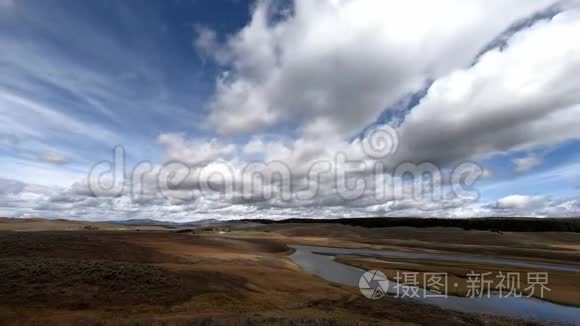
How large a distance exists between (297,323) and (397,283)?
1774 centimetres

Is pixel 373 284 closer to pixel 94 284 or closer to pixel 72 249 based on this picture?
pixel 94 284

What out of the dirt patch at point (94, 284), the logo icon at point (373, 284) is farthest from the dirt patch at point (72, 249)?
the logo icon at point (373, 284)

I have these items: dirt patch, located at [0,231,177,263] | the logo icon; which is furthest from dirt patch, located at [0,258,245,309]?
the logo icon

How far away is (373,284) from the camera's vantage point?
31.3m

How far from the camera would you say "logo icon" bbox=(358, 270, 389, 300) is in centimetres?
2564

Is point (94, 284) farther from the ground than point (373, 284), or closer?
farther from the ground

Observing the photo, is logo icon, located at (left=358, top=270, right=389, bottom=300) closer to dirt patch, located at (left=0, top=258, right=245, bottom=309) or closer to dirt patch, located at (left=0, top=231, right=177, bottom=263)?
dirt patch, located at (left=0, top=258, right=245, bottom=309)

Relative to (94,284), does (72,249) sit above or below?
above

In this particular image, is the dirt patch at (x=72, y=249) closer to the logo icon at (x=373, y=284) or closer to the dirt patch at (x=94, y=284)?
the dirt patch at (x=94, y=284)

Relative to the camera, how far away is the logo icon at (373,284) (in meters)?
25.6

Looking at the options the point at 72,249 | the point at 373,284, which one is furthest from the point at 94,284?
the point at 373,284

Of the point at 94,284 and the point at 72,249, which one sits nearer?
the point at 94,284

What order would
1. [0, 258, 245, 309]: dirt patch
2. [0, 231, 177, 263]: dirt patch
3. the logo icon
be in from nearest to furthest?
[0, 258, 245, 309]: dirt patch, the logo icon, [0, 231, 177, 263]: dirt patch

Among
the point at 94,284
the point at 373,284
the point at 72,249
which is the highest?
the point at 72,249
